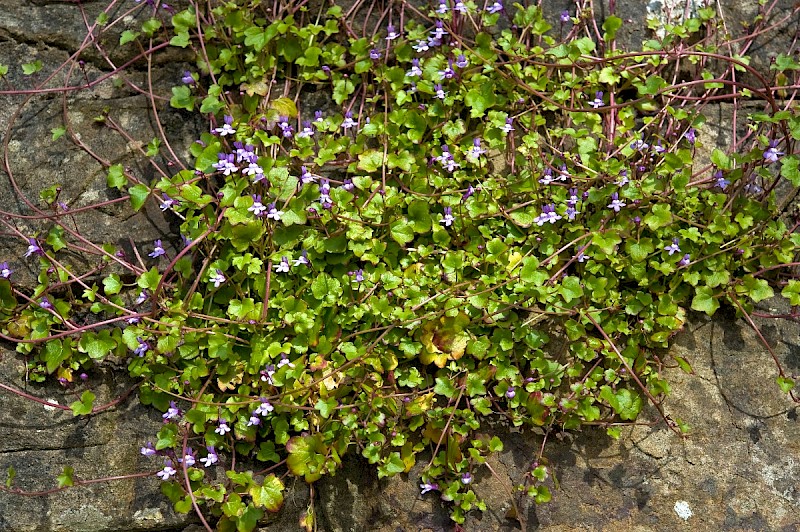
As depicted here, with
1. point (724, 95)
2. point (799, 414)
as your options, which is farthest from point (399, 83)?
point (799, 414)

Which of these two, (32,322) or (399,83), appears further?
(399,83)

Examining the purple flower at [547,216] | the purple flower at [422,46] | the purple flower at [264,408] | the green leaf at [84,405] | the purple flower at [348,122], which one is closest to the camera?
the purple flower at [264,408]

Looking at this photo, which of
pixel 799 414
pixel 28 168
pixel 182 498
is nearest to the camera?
pixel 182 498

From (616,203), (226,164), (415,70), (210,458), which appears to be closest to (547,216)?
(616,203)

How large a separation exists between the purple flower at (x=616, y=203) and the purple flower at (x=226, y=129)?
1.63 metres

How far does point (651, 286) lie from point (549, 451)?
32.1 inches

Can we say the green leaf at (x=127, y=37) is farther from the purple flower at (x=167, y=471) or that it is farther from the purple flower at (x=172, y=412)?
the purple flower at (x=167, y=471)

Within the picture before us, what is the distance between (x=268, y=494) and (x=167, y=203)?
1.24m

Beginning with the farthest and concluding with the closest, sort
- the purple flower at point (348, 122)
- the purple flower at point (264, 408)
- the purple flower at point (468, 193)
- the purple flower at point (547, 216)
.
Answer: the purple flower at point (348, 122) < the purple flower at point (468, 193) < the purple flower at point (547, 216) < the purple flower at point (264, 408)

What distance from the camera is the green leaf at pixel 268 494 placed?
2.83 m

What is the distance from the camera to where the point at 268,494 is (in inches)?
112

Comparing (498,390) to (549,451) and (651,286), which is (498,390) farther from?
(651,286)

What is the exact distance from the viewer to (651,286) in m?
3.13

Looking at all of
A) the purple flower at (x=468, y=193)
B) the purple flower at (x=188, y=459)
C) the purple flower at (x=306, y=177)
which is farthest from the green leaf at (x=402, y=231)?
the purple flower at (x=188, y=459)
